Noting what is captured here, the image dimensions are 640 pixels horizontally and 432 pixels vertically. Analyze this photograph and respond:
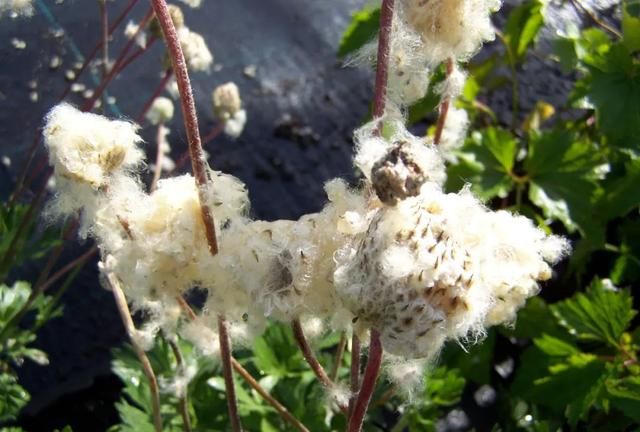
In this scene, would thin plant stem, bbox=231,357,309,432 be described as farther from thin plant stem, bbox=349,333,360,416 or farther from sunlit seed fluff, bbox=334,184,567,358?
sunlit seed fluff, bbox=334,184,567,358

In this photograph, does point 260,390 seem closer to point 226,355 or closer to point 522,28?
point 226,355

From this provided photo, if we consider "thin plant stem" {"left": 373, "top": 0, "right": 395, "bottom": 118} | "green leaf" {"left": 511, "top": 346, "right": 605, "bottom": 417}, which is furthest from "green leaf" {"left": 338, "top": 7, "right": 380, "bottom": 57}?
"thin plant stem" {"left": 373, "top": 0, "right": 395, "bottom": 118}

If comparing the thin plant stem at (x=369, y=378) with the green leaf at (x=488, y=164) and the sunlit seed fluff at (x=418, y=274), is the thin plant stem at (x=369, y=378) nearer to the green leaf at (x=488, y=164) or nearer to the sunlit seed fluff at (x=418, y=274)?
the sunlit seed fluff at (x=418, y=274)

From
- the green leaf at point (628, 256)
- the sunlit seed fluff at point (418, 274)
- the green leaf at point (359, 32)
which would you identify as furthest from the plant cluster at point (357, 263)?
the green leaf at point (359, 32)

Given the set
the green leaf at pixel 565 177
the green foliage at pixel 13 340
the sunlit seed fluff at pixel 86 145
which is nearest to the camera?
the sunlit seed fluff at pixel 86 145

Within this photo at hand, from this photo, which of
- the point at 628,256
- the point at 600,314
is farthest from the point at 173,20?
the point at 628,256

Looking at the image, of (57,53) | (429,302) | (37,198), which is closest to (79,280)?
(57,53)

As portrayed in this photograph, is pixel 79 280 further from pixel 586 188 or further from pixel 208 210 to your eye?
pixel 208 210
